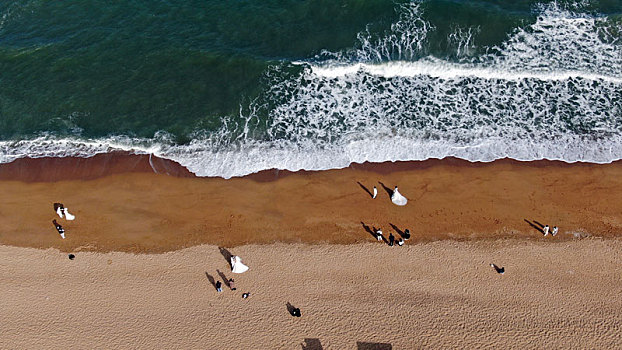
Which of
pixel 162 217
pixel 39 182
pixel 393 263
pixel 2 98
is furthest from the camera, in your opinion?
pixel 2 98

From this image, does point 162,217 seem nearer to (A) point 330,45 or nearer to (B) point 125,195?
(B) point 125,195

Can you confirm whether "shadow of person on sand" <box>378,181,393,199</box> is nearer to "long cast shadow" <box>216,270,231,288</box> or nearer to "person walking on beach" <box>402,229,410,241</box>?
"person walking on beach" <box>402,229,410,241</box>

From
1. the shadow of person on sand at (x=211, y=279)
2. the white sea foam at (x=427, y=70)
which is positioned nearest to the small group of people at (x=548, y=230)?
the white sea foam at (x=427, y=70)

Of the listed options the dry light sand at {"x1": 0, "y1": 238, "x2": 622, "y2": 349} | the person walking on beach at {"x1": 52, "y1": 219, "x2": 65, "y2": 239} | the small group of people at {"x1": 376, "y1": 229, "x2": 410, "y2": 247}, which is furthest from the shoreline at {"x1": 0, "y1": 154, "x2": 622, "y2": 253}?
the dry light sand at {"x1": 0, "y1": 238, "x2": 622, "y2": 349}

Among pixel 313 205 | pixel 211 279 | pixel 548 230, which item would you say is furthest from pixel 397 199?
pixel 211 279

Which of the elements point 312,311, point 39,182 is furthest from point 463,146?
point 39,182

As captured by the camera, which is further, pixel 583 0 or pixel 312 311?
pixel 583 0
